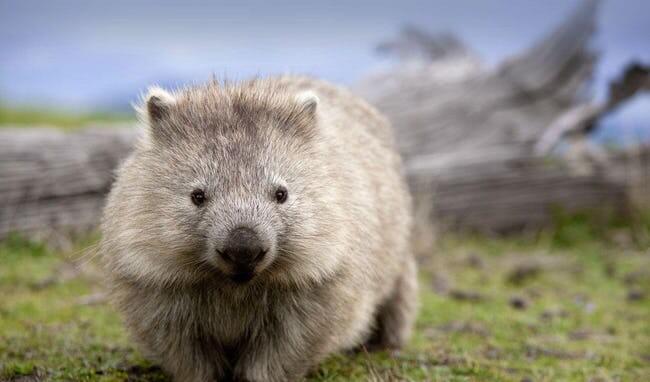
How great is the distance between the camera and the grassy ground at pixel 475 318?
607 centimetres

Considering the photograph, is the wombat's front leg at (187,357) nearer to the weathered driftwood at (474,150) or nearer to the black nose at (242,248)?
the black nose at (242,248)

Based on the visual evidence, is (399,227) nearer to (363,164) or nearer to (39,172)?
(363,164)

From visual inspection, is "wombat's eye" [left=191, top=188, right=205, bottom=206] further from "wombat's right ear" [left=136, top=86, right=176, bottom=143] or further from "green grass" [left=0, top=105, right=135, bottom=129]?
"green grass" [left=0, top=105, right=135, bottom=129]

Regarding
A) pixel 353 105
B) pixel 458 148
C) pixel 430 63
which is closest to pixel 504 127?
pixel 458 148

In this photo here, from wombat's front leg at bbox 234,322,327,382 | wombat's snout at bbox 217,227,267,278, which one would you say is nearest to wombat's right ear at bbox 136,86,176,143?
wombat's snout at bbox 217,227,267,278

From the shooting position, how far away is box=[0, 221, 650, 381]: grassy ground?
6.07 metres

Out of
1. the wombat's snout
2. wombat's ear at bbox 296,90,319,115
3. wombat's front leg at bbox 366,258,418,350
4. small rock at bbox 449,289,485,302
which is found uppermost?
wombat's ear at bbox 296,90,319,115

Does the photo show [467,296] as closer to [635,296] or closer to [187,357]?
[635,296]

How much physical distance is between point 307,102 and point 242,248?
144 cm

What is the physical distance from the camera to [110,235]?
5246 millimetres

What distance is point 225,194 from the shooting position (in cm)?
453

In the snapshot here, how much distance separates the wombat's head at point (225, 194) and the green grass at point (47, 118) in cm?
1213

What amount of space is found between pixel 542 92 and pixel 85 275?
378 inches

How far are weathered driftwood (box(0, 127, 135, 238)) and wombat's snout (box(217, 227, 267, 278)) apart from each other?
660 cm
